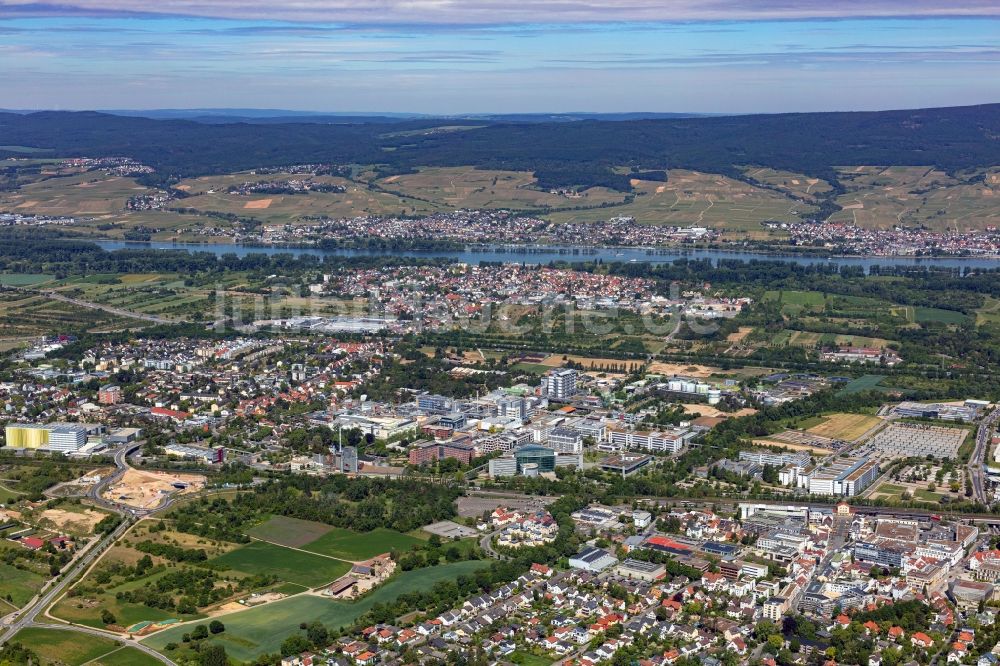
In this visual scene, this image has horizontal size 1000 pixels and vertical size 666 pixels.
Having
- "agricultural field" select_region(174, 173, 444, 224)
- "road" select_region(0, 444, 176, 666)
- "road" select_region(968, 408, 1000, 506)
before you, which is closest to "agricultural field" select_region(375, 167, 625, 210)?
"agricultural field" select_region(174, 173, 444, 224)

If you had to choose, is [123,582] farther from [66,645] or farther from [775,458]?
[775,458]

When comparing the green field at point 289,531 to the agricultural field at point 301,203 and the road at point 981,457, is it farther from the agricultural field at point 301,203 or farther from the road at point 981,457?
the agricultural field at point 301,203

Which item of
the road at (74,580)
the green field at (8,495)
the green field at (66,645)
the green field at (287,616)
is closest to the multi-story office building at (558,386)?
the road at (74,580)

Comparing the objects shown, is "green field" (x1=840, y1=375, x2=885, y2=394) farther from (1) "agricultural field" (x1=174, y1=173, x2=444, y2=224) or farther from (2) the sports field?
(1) "agricultural field" (x1=174, y1=173, x2=444, y2=224)

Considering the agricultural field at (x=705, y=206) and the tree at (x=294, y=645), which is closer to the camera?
the tree at (x=294, y=645)

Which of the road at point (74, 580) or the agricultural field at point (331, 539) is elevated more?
the agricultural field at point (331, 539)

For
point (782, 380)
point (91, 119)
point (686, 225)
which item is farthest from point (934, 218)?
point (91, 119)
